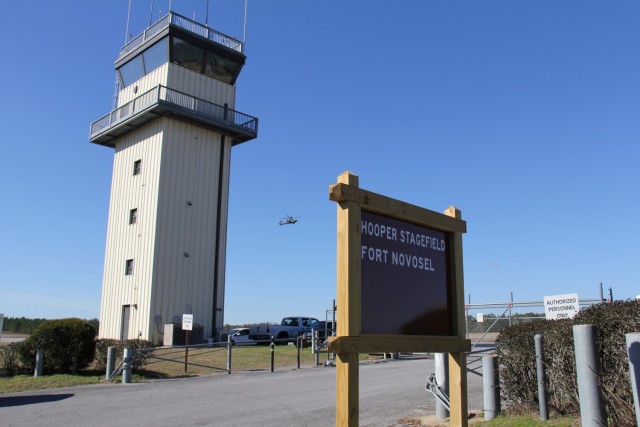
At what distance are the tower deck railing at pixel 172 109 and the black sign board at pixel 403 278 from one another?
26.1 m

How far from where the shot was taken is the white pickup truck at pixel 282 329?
3628 centimetres

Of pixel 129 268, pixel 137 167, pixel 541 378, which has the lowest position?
pixel 541 378

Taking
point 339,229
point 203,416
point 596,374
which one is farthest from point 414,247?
point 203,416

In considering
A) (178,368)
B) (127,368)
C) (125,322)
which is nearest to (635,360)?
(127,368)

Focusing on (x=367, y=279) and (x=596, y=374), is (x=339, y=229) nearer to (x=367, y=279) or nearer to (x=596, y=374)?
(x=367, y=279)

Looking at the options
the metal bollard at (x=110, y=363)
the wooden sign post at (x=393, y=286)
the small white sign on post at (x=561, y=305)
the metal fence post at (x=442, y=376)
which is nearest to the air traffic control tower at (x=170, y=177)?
the metal bollard at (x=110, y=363)

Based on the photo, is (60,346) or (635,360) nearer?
(635,360)

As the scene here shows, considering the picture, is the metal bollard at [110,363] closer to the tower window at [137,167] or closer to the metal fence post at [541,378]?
the metal fence post at [541,378]

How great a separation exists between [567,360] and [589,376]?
1599 mm

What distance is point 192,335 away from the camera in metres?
28.8

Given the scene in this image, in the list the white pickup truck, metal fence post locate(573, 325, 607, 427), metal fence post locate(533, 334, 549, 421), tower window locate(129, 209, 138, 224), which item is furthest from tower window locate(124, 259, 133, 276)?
metal fence post locate(573, 325, 607, 427)

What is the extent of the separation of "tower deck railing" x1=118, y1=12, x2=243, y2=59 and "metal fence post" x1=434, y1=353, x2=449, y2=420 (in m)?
27.3

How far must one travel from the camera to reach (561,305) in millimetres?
14484

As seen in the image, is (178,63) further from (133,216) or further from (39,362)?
(39,362)
